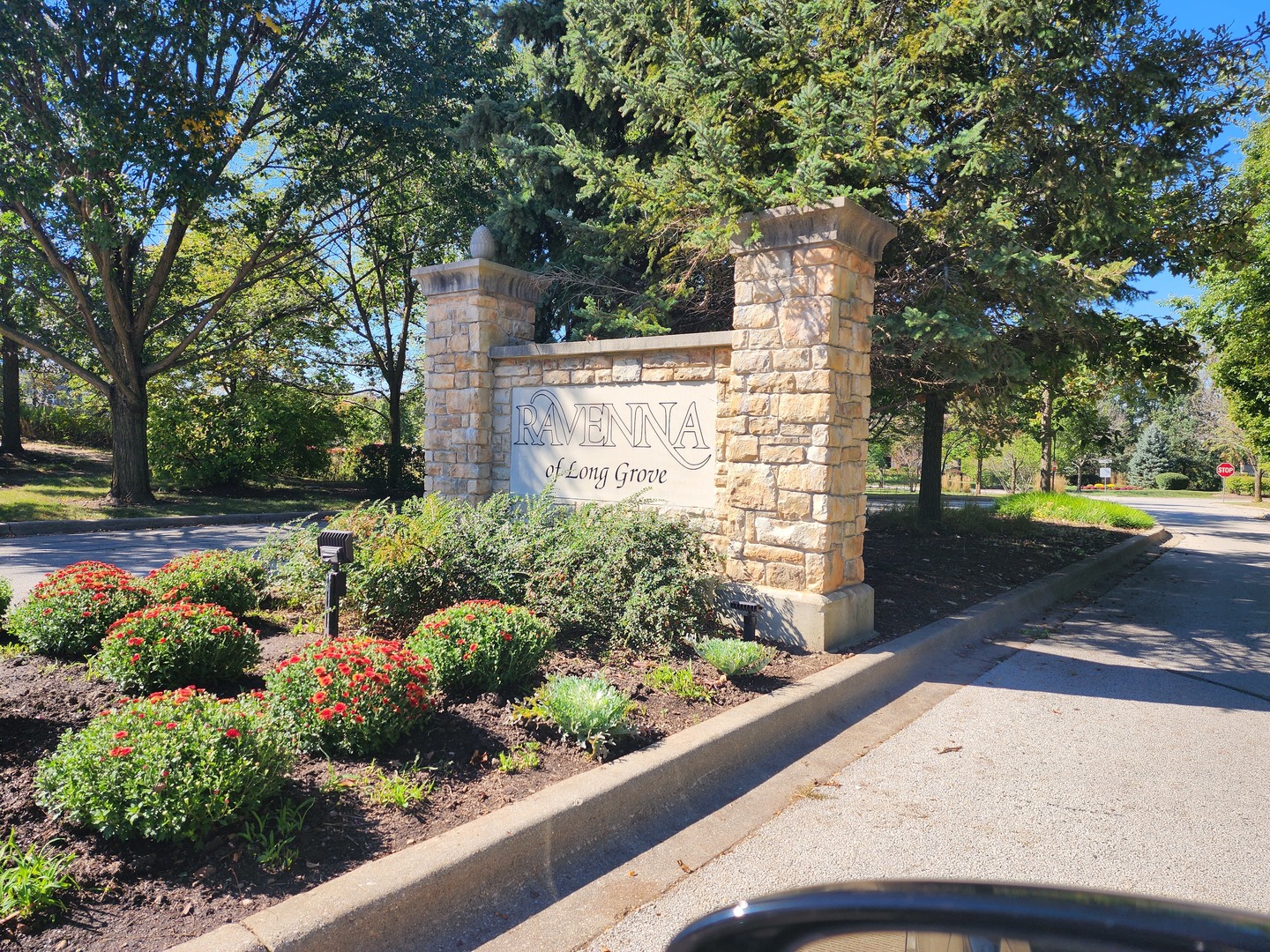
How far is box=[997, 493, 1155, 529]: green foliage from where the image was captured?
16.3 meters

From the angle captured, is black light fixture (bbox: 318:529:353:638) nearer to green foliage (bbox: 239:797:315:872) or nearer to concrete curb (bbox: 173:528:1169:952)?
green foliage (bbox: 239:797:315:872)

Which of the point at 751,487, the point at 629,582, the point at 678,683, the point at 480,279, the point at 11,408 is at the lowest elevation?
the point at 678,683

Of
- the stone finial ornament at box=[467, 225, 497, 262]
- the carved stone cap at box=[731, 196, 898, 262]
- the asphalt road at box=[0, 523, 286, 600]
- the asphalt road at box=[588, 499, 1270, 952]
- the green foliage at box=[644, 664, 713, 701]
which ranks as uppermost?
the stone finial ornament at box=[467, 225, 497, 262]

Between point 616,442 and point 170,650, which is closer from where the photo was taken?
point 170,650

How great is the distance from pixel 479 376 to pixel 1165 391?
369 inches

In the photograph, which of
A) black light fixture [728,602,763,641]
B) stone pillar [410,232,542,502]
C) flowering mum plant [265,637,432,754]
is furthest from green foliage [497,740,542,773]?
stone pillar [410,232,542,502]

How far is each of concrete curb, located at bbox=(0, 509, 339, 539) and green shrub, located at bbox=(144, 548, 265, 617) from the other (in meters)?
5.31

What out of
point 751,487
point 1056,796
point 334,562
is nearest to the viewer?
point 1056,796

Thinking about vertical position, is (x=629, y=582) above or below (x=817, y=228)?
below

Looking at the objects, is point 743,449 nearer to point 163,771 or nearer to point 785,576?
point 785,576

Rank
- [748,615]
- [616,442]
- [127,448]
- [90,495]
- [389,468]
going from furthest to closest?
[389,468] < [90,495] < [127,448] < [616,442] < [748,615]


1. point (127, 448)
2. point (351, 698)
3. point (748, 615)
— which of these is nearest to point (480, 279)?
point (748, 615)

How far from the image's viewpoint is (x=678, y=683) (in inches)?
185

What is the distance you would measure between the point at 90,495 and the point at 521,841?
56.0 ft
